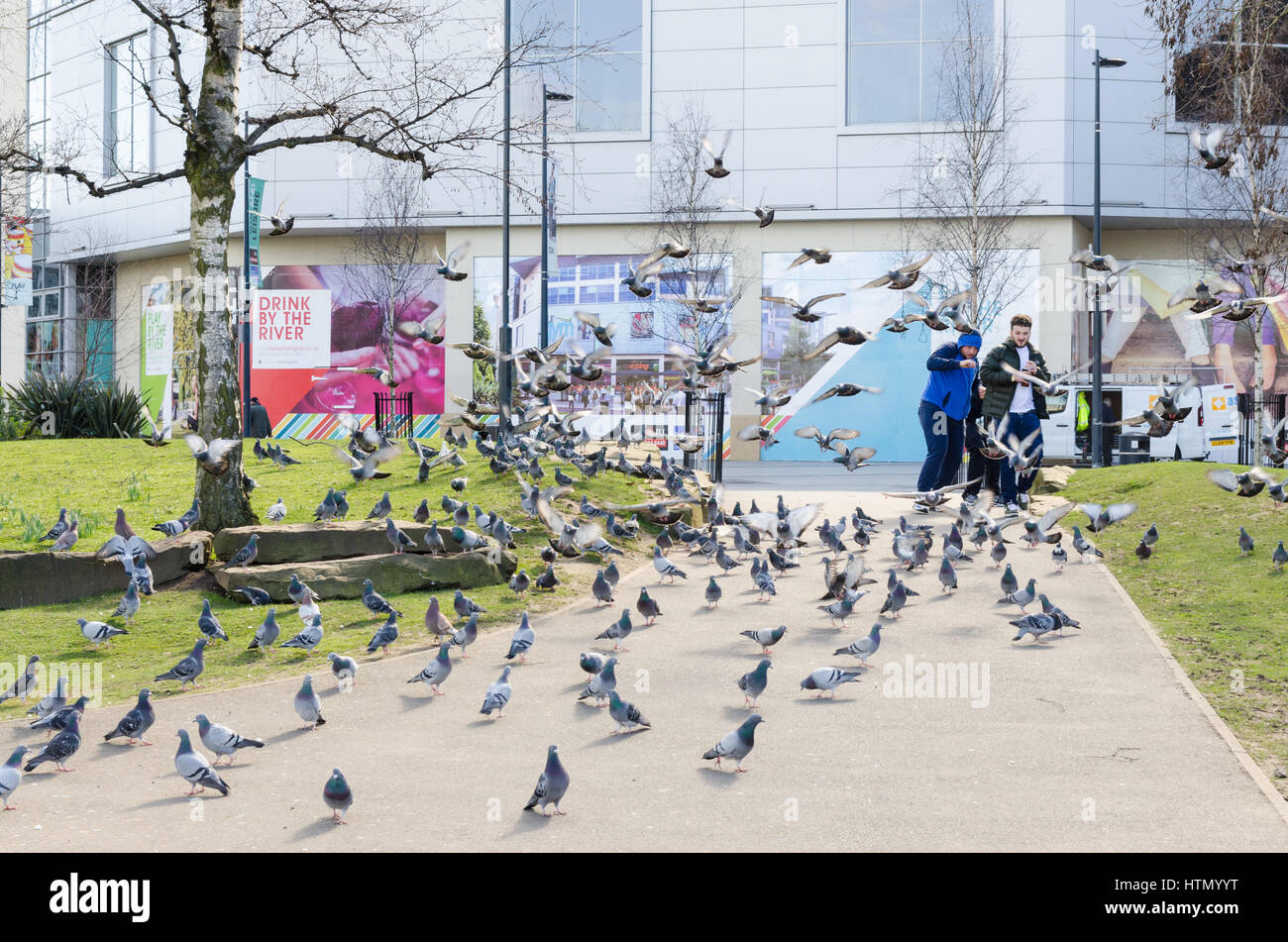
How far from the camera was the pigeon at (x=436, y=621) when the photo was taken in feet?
31.5

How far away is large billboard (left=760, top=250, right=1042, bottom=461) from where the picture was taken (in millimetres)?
35094

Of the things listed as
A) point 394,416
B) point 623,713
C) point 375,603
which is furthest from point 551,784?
point 394,416

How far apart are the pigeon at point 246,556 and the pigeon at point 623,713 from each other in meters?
4.91

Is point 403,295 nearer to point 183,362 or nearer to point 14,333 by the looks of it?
point 183,362

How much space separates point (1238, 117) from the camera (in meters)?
22.7

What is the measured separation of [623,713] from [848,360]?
96.7ft

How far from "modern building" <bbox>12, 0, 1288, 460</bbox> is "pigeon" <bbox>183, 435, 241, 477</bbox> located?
22.1 metres

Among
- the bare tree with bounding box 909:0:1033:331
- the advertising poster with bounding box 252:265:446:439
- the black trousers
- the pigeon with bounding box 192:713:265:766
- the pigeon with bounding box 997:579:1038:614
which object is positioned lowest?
the pigeon with bounding box 192:713:265:766

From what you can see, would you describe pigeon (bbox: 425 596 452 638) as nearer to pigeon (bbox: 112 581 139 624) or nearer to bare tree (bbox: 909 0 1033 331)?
pigeon (bbox: 112 581 139 624)

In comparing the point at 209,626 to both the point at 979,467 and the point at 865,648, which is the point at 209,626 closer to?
the point at 865,648

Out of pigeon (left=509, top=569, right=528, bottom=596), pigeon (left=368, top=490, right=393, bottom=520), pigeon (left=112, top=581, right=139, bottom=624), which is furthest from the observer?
pigeon (left=368, top=490, right=393, bottom=520)

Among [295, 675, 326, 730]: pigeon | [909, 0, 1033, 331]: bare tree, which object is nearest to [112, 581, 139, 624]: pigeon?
[295, 675, 326, 730]: pigeon

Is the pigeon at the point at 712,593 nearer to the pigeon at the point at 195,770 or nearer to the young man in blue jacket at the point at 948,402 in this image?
the young man in blue jacket at the point at 948,402

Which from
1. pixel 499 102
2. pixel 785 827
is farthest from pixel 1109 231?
pixel 785 827
